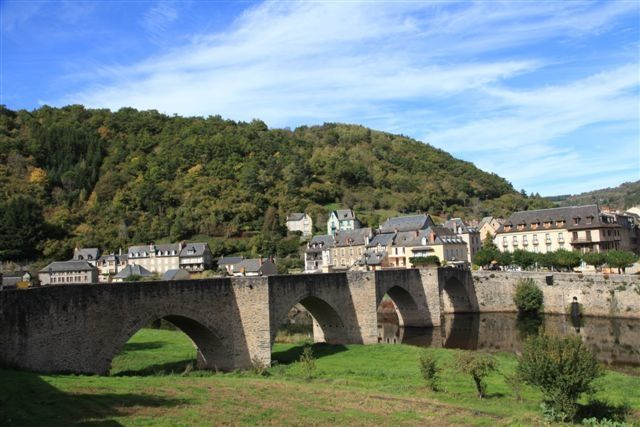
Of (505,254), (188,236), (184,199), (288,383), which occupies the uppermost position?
(184,199)

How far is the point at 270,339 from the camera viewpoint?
1241 inches

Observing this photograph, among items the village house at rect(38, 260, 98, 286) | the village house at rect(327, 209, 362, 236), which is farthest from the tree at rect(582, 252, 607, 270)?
the village house at rect(38, 260, 98, 286)

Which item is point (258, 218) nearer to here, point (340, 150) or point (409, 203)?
point (409, 203)

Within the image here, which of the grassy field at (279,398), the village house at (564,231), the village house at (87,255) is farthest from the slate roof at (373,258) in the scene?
the village house at (87,255)

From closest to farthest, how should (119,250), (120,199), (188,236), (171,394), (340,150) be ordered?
(171,394) < (119,250) < (188,236) < (120,199) < (340,150)

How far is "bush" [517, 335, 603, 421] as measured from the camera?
18469mm

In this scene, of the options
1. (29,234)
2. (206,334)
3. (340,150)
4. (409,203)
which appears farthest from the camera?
(340,150)

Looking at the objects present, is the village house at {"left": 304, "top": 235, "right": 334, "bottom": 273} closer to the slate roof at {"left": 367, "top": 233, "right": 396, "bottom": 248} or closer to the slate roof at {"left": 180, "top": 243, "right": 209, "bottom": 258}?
the slate roof at {"left": 367, "top": 233, "right": 396, "bottom": 248}

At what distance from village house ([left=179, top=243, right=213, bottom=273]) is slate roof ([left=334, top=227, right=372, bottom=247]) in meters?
22.1

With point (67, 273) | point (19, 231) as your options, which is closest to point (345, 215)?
point (67, 273)

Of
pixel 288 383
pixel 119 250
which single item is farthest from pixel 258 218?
pixel 288 383

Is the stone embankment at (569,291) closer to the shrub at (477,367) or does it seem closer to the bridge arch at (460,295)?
the bridge arch at (460,295)

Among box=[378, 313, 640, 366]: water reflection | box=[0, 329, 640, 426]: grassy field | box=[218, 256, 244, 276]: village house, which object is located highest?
box=[218, 256, 244, 276]: village house

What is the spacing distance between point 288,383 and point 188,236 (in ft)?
272
